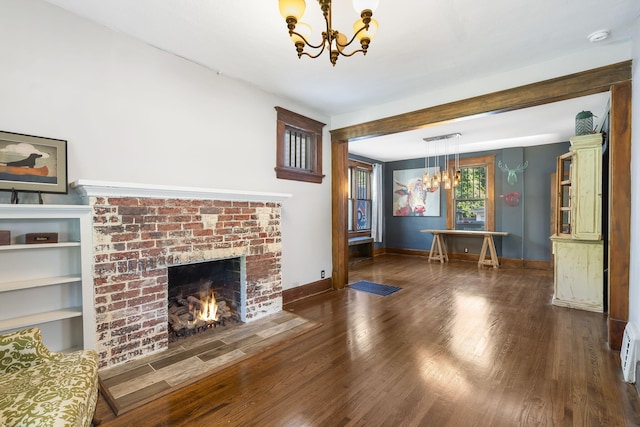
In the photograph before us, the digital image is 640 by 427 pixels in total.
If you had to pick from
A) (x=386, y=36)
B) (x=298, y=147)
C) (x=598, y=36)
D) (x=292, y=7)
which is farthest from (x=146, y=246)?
(x=598, y=36)

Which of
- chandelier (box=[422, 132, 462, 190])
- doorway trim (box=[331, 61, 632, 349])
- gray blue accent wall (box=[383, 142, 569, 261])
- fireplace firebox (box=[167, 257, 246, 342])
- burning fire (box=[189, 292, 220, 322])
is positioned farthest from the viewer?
gray blue accent wall (box=[383, 142, 569, 261])

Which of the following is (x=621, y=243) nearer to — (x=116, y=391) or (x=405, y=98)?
(x=405, y=98)

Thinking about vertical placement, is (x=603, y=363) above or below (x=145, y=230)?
below

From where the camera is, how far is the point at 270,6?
83.5 inches

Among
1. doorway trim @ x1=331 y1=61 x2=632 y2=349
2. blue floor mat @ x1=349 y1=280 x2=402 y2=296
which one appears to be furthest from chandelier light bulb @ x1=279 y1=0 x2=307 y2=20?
blue floor mat @ x1=349 y1=280 x2=402 y2=296

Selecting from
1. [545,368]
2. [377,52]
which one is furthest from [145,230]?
[545,368]

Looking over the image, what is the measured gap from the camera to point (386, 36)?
2.51 metres

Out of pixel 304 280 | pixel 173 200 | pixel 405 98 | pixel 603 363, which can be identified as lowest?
pixel 603 363

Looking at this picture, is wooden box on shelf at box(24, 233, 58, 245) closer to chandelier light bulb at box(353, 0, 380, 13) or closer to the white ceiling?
the white ceiling

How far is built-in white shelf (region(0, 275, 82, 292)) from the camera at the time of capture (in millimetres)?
1870

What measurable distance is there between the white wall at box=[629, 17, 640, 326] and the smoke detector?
17 cm

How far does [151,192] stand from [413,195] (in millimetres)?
6590

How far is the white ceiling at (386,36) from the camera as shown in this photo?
215cm

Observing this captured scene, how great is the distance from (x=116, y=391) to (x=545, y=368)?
3075mm
